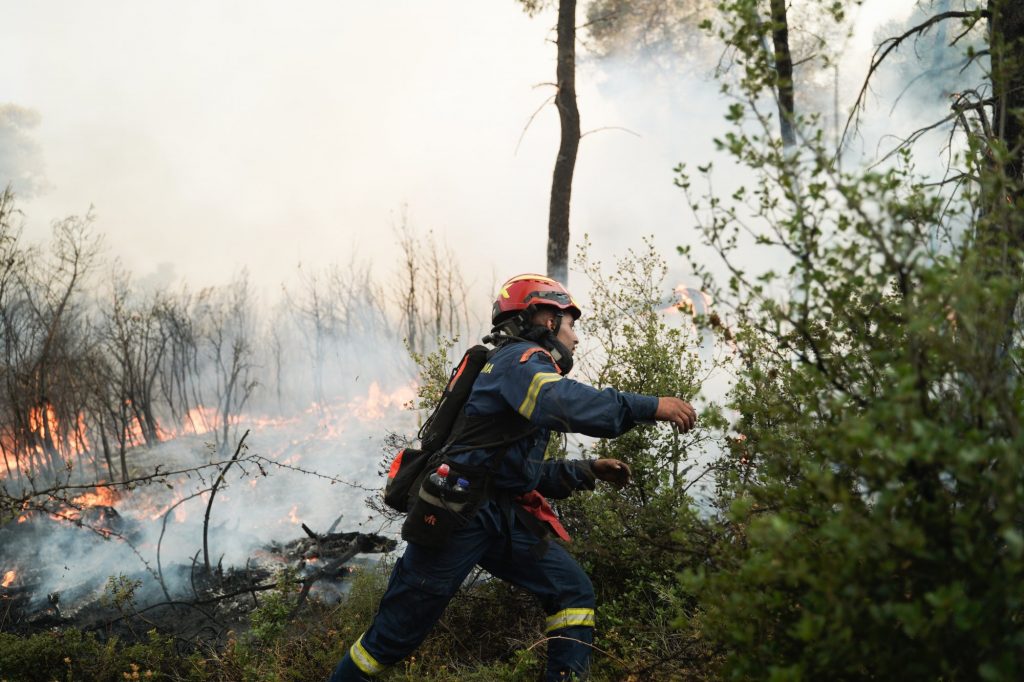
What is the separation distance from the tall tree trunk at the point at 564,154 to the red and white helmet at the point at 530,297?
4.32m

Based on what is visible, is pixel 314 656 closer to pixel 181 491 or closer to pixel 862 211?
pixel 862 211

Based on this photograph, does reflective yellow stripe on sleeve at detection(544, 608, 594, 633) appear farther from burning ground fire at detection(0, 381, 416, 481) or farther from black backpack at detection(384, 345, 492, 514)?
burning ground fire at detection(0, 381, 416, 481)

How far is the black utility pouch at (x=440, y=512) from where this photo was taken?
3307mm

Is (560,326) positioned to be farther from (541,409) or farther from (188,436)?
(188,436)

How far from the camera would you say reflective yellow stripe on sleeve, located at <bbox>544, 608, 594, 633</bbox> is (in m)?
3.35

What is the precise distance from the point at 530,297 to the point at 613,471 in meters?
0.99

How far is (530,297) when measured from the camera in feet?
12.5

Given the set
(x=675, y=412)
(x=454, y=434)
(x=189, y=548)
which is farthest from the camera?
(x=189, y=548)

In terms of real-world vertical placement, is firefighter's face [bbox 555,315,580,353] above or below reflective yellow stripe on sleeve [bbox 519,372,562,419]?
above

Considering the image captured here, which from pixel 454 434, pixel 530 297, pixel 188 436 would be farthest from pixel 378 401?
pixel 454 434

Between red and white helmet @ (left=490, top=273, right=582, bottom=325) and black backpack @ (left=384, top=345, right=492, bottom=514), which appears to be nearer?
black backpack @ (left=384, top=345, right=492, bottom=514)

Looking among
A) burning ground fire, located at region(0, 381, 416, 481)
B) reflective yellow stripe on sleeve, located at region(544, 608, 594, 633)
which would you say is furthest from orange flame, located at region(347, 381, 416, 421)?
reflective yellow stripe on sleeve, located at region(544, 608, 594, 633)

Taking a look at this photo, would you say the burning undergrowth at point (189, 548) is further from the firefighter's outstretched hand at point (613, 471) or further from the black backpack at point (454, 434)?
the firefighter's outstretched hand at point (613, 471)

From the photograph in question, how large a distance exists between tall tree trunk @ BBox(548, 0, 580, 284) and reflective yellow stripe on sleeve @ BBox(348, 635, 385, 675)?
5453mm
